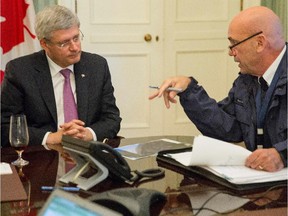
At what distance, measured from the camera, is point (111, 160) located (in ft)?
5.48

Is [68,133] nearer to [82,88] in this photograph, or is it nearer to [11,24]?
[82,88]

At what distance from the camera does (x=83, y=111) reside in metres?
2.64

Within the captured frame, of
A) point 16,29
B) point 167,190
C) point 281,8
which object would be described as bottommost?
point 167,190

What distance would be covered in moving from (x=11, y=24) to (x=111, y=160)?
235 centimetres

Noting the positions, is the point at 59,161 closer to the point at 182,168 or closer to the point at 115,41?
the point at 182,168

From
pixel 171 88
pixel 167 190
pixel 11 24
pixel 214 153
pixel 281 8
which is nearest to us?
pixel 167 190

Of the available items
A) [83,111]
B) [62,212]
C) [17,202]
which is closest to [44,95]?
[83,111]

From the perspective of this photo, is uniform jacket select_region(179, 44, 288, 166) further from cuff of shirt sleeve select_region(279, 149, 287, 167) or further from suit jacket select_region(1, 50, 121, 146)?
suit jacket select_region(1, 50, 121, 146)

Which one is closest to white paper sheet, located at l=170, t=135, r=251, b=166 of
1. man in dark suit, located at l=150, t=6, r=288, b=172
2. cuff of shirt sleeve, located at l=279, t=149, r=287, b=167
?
cuff of shirt sleeve, located at l=279, t=149, r=287, b=167

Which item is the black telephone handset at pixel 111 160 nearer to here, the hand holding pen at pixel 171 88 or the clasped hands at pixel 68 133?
the hand holding pen at pixel 171 88

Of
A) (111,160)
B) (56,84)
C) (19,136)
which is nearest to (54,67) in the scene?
(56,84)

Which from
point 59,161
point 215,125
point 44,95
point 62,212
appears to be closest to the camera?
point 62,212

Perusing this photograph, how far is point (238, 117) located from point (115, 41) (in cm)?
223

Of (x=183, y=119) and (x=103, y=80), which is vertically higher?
(x=103, y=80)
